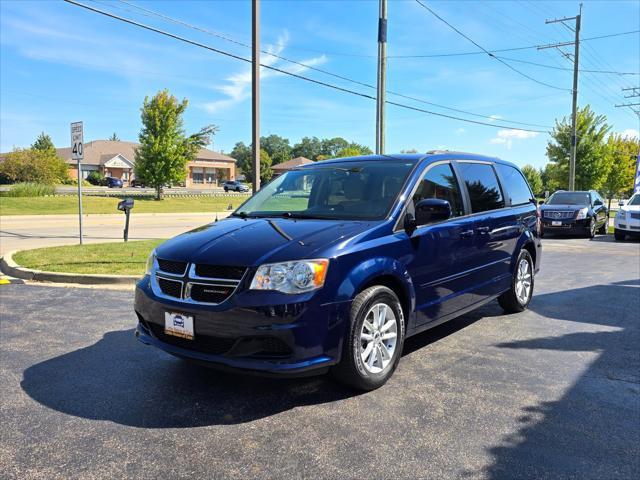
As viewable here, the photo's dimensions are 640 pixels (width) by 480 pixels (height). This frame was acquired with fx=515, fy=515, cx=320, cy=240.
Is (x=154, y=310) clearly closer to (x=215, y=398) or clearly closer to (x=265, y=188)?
(x=215, y=398)

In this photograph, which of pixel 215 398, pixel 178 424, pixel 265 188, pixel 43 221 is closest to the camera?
pixel 178 424

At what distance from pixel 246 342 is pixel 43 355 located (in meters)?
2.43

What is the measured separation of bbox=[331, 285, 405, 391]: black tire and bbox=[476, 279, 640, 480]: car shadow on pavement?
A: 1.00 m

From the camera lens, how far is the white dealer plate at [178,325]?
350 cm

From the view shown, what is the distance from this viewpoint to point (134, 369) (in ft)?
14.1

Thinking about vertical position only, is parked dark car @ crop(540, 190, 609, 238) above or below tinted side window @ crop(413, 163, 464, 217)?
below

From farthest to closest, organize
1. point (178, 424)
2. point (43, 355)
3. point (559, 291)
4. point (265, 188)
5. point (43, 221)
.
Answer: point (43, 221) < point (559, 291) < point (265, 188) < point (43, 355) < point (178, 424)

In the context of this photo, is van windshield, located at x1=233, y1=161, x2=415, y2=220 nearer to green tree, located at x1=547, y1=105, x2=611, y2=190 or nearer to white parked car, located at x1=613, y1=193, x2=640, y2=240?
white parked car, located at x1=613, y1=193, x2=640, y2=240

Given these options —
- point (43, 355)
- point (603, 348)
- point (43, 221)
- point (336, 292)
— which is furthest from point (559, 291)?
point (43, 221)

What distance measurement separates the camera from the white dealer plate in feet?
11.5

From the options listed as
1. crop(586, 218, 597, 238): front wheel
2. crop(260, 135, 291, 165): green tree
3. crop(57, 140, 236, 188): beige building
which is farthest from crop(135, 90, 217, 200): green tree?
crop(260, 135, 291, 165): green tree

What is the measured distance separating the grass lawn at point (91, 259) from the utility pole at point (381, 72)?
7282mm

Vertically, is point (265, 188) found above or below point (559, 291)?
above

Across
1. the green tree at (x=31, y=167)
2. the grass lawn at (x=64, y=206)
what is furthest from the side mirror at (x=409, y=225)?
the green tree at (x=31, y=167)
